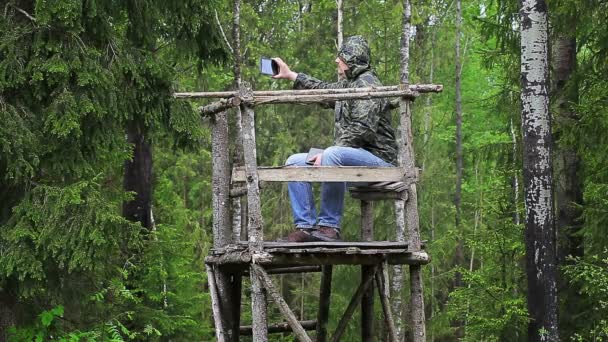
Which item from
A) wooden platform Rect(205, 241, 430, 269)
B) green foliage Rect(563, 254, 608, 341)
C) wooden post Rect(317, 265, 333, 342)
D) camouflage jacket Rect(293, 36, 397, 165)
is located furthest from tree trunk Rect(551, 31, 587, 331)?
wooden platform Rect(205, 241, 430, 269)

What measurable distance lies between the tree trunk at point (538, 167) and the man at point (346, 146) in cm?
324

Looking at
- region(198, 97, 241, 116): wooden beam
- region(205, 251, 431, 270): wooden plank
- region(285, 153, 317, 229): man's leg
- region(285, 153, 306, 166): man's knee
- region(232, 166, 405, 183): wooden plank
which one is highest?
region(198, 97, 241, 116): wooden beam

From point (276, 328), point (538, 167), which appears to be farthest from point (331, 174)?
point (538, 167)

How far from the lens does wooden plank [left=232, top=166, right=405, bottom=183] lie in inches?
275

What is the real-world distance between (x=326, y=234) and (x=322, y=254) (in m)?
0.48

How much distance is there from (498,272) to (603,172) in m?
2.23

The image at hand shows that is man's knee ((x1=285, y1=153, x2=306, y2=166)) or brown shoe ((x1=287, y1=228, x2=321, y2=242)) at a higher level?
man's knee ((x1=285, y1=153, x2=306, y2=166))

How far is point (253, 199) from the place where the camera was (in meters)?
7.07

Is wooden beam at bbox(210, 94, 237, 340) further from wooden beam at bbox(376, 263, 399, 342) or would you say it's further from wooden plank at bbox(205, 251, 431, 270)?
wooden beam at bbox(376, 263, 399, 342)

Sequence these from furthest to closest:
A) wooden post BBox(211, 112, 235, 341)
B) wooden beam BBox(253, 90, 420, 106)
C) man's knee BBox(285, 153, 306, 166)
A: wooden post BBox(211, 112, 235, 341) → man's knee BBox(285, 153, 306, 166) → wooden beam BBox(253, 90, 420, 106)

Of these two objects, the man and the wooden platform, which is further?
the man

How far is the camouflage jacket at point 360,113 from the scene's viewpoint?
7.48 metres

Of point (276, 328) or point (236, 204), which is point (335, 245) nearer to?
point (276, 328)

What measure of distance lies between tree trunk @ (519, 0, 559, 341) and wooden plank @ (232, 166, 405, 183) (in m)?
3.90
